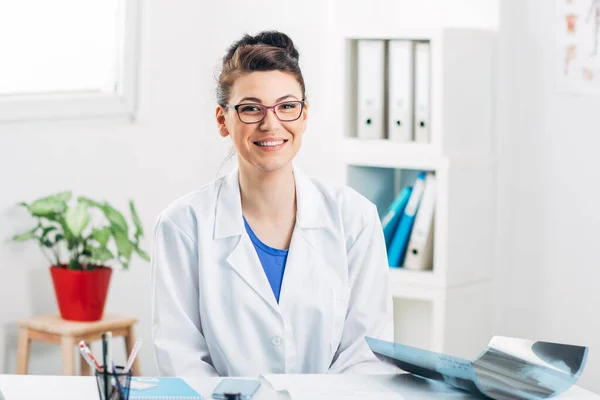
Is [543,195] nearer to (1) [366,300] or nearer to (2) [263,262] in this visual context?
(1) [366,300]

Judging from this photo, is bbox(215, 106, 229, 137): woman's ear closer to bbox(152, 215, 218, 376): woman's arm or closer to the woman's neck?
the woman's neck

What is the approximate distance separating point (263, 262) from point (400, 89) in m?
1.37

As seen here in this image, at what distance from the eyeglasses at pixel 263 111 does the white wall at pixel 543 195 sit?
1.46 m

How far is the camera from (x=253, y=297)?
186 centimetres

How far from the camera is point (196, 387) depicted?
1530 mm

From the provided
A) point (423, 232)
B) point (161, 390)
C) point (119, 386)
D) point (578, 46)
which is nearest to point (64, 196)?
point (423, 232)

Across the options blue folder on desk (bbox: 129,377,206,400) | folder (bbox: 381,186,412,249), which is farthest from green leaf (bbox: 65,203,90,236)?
blue folder on desk (bbox: 129,377,206,400)

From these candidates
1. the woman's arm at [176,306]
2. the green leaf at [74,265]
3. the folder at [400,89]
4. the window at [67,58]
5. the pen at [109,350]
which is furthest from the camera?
the window at [67,58]

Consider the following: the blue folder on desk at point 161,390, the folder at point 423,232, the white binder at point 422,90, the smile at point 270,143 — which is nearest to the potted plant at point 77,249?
the folder at point 423,232

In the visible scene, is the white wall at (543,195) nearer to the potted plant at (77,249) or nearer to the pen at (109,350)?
the potted plant at (77,249)

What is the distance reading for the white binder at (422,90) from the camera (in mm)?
3090

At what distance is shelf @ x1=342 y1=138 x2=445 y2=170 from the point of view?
3.09 m

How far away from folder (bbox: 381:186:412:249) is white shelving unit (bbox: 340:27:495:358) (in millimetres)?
94

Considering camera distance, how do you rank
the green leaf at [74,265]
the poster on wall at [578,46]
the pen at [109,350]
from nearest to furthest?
1. the pen at [109,350]
2. the poster on wall at [578,46]
3. the green leaf at [74,265]
